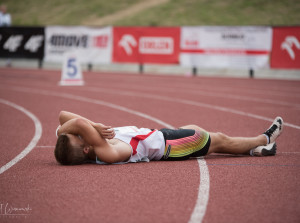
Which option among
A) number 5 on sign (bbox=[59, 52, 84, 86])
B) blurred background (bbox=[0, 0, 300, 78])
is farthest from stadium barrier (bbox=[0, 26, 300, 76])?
number 5 on sign (bbox=[59, 52, 84, 86])

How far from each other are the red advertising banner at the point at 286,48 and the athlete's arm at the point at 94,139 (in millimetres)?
14062

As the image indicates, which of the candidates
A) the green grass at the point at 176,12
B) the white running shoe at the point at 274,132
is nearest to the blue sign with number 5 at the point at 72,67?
the white running shoe at the point at 274,132

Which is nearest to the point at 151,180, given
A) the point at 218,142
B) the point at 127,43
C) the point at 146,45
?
the point at 218,142

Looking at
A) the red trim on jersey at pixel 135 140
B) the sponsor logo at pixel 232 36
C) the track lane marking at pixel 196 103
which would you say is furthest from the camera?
the sponsor logo at pixel 232 36

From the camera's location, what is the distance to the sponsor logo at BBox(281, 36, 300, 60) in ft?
60.0

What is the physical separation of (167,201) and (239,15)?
37.2 m

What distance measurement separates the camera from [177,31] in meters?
20.5

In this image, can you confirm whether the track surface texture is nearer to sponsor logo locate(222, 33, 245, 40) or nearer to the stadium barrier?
the stadium barrier

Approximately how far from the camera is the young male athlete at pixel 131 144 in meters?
5.37

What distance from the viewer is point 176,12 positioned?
142 ft

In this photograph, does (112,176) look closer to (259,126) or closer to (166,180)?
(166,180)

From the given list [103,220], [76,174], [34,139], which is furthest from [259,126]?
[103,220]

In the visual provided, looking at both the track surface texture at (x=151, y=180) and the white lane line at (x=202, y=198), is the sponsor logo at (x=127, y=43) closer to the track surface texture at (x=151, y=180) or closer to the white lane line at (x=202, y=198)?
the track surface texture at (x=151, y=180)

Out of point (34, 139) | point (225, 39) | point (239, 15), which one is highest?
point (239, 15)
